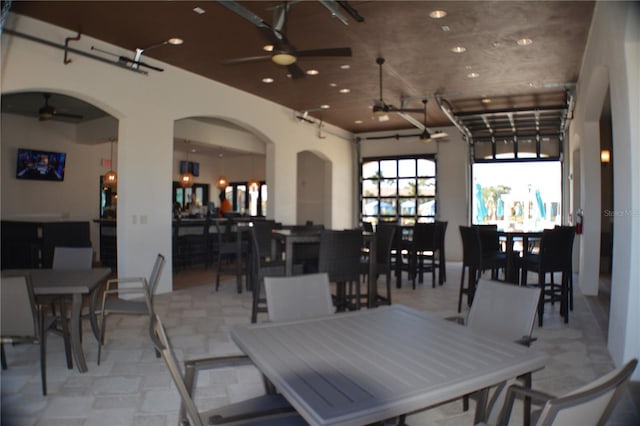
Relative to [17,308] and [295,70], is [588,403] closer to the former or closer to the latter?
[17,308]

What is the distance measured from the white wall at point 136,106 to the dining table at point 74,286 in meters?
2.41

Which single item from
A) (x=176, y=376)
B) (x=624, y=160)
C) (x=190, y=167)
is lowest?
(x=176, y=376)

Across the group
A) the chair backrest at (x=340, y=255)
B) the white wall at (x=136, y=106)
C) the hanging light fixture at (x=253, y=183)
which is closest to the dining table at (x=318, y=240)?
the chair backrest at (x=340, y=255)

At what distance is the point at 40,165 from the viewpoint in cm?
949

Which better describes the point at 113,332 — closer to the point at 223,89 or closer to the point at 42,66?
the point at 42,66

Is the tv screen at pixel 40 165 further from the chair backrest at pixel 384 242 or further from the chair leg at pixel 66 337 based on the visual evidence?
the chair backrest at pixel 384 242

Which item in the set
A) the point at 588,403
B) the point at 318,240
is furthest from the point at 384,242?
the point at 588,403

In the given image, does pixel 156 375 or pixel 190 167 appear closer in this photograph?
pixel 156 375

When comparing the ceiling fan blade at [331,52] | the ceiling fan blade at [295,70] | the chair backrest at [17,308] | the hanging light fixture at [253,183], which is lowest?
the chair backrest at [17,308]

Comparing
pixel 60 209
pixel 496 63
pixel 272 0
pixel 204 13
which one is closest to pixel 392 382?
pixel 272 0

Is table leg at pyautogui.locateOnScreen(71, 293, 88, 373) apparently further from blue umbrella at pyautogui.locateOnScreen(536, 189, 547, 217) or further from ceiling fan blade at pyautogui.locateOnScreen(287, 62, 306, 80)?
blue umbrella at pyautogui.locateOnScreen(536, 189, 547, 217)

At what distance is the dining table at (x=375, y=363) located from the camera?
125 centimetres

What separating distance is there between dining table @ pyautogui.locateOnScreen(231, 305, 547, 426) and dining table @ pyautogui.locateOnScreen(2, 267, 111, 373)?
1.78 m

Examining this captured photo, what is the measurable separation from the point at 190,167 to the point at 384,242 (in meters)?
9.88
